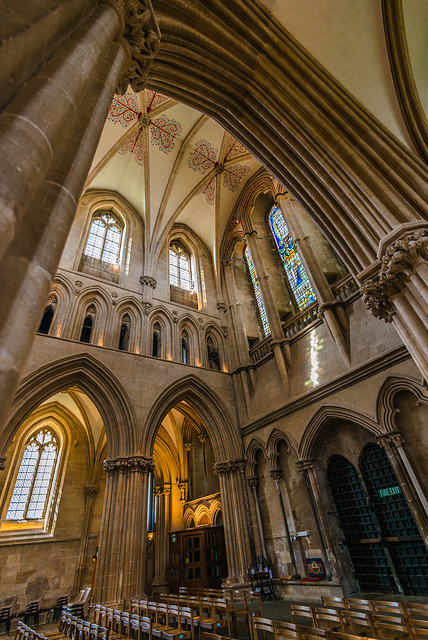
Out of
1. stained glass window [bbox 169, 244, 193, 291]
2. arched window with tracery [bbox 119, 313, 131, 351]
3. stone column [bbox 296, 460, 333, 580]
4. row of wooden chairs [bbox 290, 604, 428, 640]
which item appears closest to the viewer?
row of wooden chairs [bbox 290, 604, 428, 640]

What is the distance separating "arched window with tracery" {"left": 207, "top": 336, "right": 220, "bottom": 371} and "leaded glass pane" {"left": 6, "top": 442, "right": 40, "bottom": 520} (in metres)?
7.45

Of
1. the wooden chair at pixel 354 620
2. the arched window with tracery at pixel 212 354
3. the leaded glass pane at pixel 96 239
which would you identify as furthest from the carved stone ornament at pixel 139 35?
the arched window with tracery at pixel 212 354

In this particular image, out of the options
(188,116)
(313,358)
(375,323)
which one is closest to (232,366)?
(313,358)

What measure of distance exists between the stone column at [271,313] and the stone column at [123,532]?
446 cm

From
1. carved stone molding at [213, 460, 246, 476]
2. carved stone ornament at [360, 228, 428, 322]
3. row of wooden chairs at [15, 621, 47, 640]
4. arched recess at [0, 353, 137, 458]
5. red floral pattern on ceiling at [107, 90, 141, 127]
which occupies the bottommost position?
row of wooden chairs at [15, 621, 47, 640]

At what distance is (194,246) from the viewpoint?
48.1ft

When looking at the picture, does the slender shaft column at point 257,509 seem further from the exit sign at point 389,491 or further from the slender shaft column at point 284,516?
the exit sign at point 389,491

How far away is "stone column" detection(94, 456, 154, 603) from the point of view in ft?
23.1

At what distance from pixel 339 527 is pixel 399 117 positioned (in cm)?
863

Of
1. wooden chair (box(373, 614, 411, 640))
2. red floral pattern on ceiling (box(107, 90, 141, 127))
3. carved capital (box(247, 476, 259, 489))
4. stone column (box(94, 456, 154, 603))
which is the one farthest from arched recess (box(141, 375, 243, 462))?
red floral pattern on ceiling (box(107, 90, 141, 127))

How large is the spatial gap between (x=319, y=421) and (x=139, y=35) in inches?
314

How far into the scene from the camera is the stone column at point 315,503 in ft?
23.9

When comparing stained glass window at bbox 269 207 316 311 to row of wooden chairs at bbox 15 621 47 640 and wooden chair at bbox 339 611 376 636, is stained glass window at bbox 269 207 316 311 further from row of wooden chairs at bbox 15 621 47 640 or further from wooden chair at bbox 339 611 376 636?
row of wooden chairs at bbox 15 621 47 640

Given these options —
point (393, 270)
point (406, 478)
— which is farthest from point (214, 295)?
point (393, 270)
